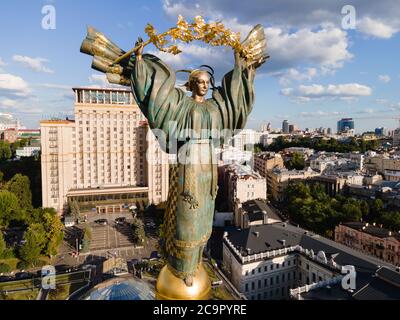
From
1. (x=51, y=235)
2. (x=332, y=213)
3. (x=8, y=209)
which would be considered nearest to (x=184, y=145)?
(x=51, y=235)

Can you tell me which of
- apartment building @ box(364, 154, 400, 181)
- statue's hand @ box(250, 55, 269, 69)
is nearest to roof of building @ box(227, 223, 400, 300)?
statue's hand @ box(250, 55, 269, 69)

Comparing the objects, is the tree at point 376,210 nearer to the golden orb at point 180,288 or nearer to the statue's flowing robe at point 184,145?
the golden orb at point 180,288

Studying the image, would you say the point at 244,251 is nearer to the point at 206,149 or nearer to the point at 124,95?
the point at 206,149

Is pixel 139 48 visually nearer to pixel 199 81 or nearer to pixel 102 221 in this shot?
pixel 199 81

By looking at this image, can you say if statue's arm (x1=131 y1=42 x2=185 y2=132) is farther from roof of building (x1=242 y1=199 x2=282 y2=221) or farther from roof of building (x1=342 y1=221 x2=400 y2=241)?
roof of building (x1=342 y1=221 x2=400 y2=241)

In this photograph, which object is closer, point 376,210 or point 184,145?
point 184,145

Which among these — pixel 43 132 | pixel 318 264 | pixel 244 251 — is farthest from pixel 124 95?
pixel 318 264
